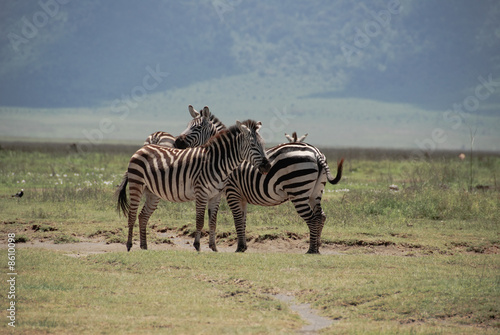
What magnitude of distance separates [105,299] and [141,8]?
14499 cm

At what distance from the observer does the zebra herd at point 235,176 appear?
436 inches

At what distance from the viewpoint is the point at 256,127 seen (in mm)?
11094

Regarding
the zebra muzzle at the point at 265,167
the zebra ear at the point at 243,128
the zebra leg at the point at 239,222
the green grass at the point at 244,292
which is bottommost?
→ the green grass at the point at 244,292

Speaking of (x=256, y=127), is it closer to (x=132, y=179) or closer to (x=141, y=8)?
(x=132, y=179)

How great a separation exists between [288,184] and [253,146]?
3.02 ft

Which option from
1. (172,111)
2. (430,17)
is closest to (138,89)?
(172,111)

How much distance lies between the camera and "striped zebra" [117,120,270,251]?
11.0 m

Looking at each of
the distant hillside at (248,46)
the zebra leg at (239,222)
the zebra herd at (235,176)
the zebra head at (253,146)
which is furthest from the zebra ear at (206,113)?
the distant hillside at (248,46)

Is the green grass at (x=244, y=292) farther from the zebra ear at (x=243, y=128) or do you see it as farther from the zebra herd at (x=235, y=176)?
the zebra ear at (x=243, y=128)

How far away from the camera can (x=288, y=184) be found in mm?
11219

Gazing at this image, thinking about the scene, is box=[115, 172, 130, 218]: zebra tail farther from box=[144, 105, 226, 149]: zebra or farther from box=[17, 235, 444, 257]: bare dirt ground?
box=[144, 105, 226, 149]: zebra

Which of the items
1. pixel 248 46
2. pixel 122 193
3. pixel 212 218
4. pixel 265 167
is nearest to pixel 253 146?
pixel 265 167

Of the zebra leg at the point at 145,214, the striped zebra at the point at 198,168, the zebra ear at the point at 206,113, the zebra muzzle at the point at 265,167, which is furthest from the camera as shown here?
the zebra ear at the point at 206,113

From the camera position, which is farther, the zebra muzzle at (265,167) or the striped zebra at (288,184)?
the striped zebra at (288,184)
